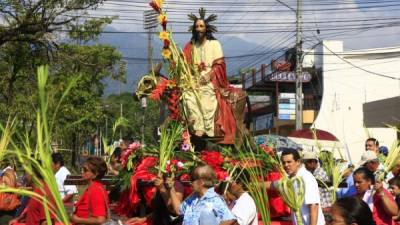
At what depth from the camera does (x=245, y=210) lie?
245 inches

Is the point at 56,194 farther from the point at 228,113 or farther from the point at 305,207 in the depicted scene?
the point at 228,113

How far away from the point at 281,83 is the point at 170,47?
40.1 m

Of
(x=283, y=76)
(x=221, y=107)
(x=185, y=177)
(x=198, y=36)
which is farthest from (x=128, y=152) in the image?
(x=283, y=76)

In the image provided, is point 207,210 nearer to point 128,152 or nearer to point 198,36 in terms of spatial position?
point 128,152

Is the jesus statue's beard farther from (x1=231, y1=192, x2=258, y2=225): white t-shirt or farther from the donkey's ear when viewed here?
(x1=231, y1=192, x2=258, y2=225): white t-shirt

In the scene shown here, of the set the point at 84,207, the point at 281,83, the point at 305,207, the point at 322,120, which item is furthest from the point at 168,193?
the point at 281,83

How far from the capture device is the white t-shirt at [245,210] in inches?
244

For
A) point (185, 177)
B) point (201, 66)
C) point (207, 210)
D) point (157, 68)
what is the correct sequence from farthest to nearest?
point (201, 66) → point (157, 68) → point (185, 177) → point (207, 210)

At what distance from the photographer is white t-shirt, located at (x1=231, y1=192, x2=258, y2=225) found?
6191mm

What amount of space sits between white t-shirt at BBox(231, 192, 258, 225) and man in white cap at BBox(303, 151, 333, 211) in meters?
2.19

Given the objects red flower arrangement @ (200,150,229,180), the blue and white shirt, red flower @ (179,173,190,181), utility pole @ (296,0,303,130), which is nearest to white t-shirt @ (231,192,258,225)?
the blue and white shirt

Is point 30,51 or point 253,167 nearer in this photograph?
point 253,167

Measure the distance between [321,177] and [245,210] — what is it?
3.30 meters

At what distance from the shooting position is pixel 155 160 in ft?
27.2
